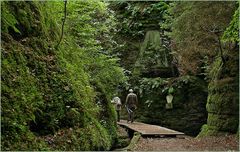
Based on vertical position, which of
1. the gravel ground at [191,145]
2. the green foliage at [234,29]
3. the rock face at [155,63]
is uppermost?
the rock face at [155,63]

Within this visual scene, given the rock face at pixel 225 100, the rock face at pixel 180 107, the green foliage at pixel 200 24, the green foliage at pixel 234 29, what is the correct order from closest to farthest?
the green foliage at pixel 234 29 < the green foliage at pixel 200 24 < the rock face at pixel 225 100 < the rock face at pixel 180 107

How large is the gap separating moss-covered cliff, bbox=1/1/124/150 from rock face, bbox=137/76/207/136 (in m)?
12.8

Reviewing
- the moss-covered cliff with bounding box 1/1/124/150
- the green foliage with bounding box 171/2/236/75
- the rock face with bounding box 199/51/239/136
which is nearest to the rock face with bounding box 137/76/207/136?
the rock face with bounding box 199/51/239/136

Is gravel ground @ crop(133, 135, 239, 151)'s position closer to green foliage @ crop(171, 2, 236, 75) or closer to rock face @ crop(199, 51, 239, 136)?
rock face @ crop(199, 51, 239, 136)

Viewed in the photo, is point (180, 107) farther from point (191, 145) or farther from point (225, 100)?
point (191, 145)

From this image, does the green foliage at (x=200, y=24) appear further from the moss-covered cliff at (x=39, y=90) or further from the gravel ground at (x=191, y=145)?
the moss-covered cliff at (x=39, y=90)

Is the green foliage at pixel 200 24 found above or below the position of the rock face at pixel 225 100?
above

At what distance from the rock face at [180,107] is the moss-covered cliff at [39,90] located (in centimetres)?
1276

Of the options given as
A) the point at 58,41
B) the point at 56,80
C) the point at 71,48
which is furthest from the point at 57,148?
the point at 71,48

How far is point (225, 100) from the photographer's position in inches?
583

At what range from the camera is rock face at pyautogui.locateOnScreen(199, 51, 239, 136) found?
47.7ft

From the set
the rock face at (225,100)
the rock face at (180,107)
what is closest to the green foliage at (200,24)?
the rock face at (225,100)

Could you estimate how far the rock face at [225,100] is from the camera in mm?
14531

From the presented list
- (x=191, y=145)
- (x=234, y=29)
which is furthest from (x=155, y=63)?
(x=234, y=29)
